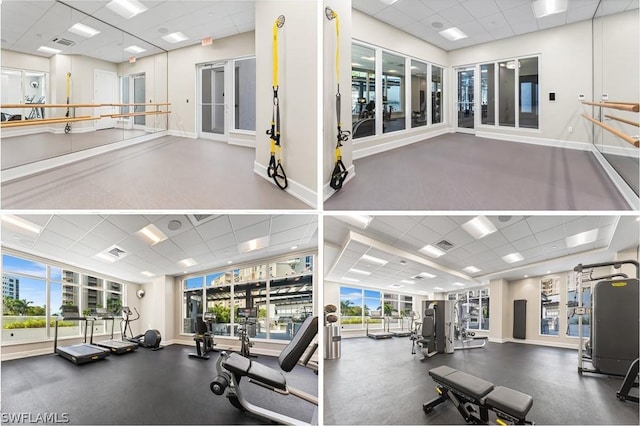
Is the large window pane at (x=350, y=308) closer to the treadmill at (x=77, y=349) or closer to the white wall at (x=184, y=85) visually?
the white wall at (x=184, y=85)

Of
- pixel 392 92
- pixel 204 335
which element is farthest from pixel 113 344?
pixel 392 92

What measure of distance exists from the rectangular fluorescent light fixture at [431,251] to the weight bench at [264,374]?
91 centimetres

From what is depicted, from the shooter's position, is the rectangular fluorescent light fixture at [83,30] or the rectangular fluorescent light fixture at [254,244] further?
the rectangular fluorescent light fixture at [254,244]

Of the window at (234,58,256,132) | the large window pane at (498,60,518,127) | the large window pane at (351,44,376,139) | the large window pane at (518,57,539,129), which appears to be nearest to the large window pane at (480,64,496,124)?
the large window pane at (498,60,518,127)

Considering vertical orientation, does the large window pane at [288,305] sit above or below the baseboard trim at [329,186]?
below

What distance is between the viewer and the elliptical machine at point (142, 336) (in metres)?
2.87

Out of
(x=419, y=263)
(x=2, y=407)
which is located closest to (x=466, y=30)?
(x=419, y=263)

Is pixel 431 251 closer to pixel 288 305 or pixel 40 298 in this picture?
pixel 288 305

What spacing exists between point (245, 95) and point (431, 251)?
1661mm

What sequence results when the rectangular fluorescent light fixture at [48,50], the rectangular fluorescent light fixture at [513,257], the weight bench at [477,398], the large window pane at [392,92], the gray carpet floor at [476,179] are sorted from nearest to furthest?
the large window pane at [392,92]
the gray carpet floor at [476,179]
the weight bench at [477,398]
the rectangular fluorescent light fixture at [48,50]
the rectangular fluorescent light fixture at [513,257]

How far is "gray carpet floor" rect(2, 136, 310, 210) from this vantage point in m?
2.62

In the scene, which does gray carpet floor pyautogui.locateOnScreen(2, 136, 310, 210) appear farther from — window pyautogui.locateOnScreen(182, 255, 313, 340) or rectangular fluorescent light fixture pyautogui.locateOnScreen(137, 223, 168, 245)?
window pyautogui.locateOnScreen(182, 255, 313, 340)

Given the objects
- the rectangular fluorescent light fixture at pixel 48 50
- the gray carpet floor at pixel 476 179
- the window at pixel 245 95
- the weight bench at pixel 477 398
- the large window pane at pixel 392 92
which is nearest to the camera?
the large window pane at pixel 392 92

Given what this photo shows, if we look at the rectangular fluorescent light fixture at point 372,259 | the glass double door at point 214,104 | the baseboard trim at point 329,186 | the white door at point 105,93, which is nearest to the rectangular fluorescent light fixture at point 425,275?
the rectangular fluorescent light fixture at point 372,259
